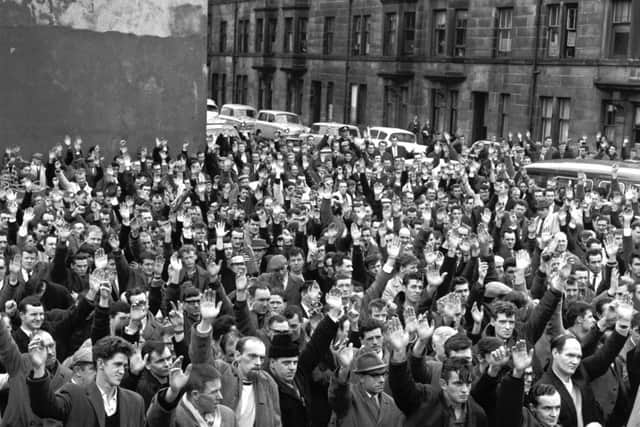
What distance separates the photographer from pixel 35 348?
667 cm

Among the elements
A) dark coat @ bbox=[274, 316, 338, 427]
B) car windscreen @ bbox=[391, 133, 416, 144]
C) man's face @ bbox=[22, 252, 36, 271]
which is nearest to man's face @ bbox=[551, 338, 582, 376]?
dark coat @ bbox=[274, 316, 338, 427]

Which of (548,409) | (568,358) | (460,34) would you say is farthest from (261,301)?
(460,34)

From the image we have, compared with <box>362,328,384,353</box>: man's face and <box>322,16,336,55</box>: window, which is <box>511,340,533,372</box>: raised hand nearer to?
<box>362,328,384,353</box>: man's face

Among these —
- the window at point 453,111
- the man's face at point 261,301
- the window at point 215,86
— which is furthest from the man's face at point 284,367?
the window at point 215,86

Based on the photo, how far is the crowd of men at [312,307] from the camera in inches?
283

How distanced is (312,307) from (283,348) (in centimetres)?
215

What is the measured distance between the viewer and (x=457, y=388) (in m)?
7.11

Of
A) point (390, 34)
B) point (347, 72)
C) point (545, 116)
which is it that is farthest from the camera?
point (347, 72)

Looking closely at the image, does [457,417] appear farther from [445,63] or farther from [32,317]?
[445,63]

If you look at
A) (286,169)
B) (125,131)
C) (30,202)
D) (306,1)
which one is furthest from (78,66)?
(306,1)

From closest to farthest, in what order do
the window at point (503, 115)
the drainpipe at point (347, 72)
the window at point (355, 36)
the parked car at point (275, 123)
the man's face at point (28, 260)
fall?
the man's face at point (28, 260) < the parked car at point (275, 123) < the window at point (503, 115) < the window at point (355, 36) < the drainpipe at point (347, 72)

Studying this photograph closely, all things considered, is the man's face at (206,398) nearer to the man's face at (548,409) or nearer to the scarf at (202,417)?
the scarf at (202,417)

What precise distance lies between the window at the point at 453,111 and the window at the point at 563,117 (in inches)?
214

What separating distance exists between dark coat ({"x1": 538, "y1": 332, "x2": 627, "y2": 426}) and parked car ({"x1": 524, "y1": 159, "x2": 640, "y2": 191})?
1151cm
